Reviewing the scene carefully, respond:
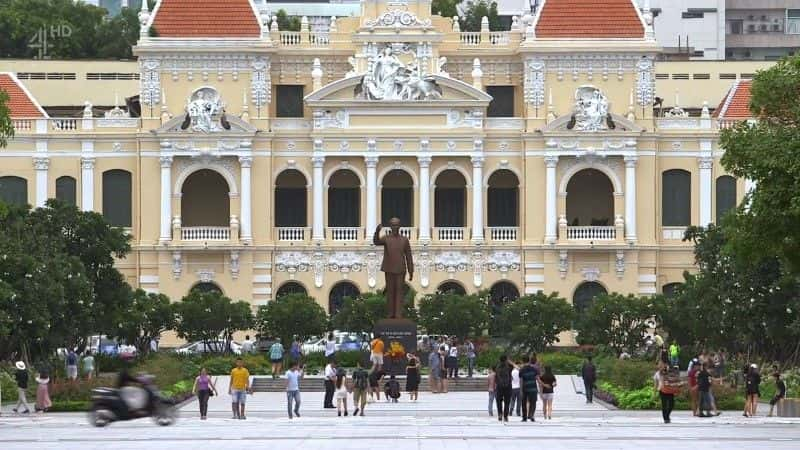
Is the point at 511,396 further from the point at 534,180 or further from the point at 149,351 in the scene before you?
the point at 534,180

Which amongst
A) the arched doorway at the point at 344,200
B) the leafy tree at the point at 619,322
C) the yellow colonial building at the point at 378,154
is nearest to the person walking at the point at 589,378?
the leafy tree at the point at 619,322

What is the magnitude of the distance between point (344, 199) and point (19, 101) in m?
14.9

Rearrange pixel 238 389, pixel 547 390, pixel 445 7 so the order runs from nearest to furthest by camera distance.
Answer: pixel 547 390 < pixel 238 389 < pixel 445 7

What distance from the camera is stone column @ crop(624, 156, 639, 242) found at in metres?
125

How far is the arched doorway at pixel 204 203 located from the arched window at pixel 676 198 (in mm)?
19341

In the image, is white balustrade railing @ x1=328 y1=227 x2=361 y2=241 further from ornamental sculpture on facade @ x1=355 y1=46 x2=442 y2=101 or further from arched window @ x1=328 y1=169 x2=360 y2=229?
ornamental sculpture on facade @ x1=355 y1=46 x2=442 y2=101

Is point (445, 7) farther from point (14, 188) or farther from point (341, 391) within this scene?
point (341, 391)

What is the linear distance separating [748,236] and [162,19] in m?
49.0

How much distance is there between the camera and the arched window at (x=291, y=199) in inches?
5020

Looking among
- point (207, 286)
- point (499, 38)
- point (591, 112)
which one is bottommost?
point (207, 286)

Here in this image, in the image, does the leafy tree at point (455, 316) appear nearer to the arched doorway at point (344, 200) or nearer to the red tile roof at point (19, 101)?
the arched doorway at point (344, 200)

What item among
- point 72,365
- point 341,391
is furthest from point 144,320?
point 341,391

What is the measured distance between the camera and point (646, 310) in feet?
364

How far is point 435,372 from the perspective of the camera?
318 feet
